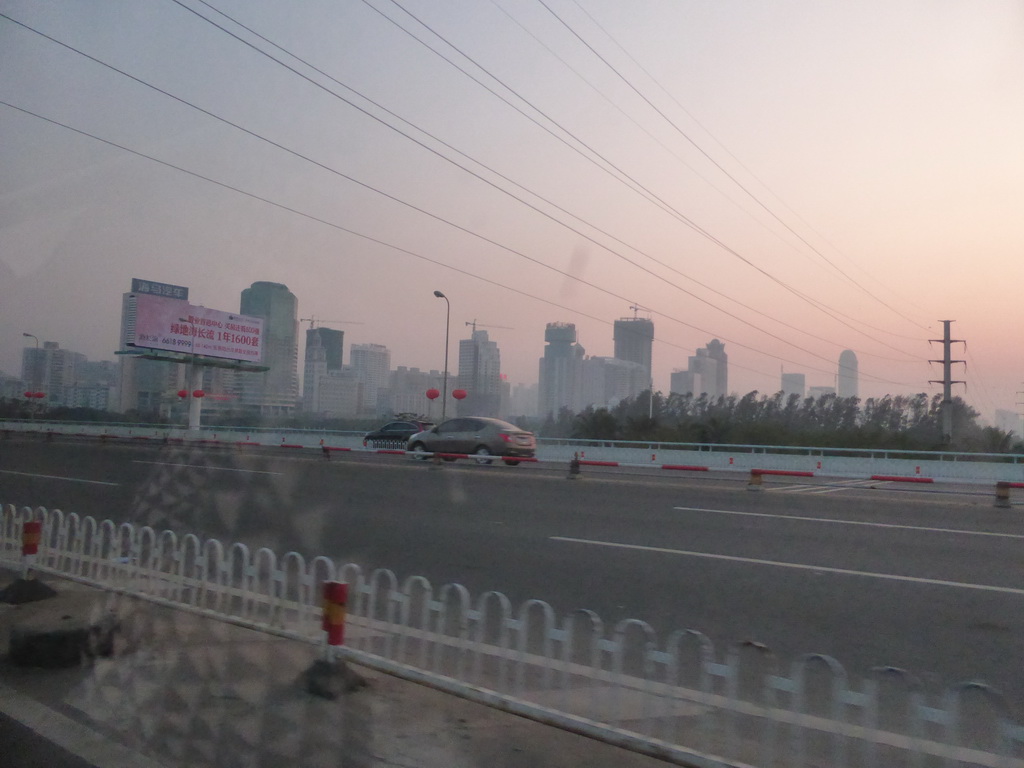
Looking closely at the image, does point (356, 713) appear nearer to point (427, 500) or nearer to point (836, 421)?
point (427, 500)

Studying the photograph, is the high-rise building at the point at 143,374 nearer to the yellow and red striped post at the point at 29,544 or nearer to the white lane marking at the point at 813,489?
the white lane marking at the point at 813,489

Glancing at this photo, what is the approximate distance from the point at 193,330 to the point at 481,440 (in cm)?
2228

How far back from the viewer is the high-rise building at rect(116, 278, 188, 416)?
110 ft

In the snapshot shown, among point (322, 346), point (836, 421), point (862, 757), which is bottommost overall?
point (862, 757)

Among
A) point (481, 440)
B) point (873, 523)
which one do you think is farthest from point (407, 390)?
point (873, 523)

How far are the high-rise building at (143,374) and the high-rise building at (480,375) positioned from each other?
15046 mm

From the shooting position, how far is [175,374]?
44.0 metres

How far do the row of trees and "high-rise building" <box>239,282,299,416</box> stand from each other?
48.5 feet

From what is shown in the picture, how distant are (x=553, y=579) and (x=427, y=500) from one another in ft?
22.7

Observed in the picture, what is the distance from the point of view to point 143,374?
1427 inches

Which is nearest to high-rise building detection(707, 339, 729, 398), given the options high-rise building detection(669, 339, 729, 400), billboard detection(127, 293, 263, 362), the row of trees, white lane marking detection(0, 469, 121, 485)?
high-rise building detection(669, 339, 729, 400)

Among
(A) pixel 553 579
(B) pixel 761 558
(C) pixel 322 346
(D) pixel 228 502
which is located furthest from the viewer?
(C) pixel 322 346

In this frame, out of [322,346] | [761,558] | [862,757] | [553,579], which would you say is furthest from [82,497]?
[322,346]

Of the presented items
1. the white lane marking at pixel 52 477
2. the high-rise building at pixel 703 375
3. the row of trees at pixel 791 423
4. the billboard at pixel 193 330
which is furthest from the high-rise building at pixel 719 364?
the white lane marking at pixel 52 477
